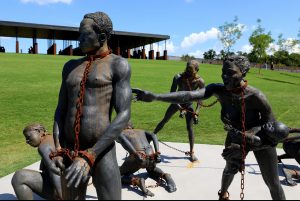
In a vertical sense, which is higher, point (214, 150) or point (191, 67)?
point (191, 67)

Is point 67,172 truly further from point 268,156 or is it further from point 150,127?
point 150,127

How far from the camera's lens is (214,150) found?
8.34m

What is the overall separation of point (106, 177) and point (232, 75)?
1623mm

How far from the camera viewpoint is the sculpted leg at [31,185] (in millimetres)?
4293

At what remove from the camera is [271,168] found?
416cm

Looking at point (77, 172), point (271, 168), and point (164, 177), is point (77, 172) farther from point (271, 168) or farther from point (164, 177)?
point (164, 177)

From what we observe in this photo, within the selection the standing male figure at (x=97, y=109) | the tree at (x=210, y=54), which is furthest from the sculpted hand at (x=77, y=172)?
the tree at (x=210, y=54)

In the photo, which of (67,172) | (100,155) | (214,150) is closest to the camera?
(67,172)

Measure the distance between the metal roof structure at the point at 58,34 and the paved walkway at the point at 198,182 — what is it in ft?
101

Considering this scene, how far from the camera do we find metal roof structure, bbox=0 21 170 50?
36.9 m

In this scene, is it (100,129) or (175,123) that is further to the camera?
(175,123)

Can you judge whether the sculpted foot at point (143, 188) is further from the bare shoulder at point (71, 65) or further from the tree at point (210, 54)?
the tree at point (210, 54)

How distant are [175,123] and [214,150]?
447 cm

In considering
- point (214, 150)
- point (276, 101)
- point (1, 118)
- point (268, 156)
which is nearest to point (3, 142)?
point (1, 118)
